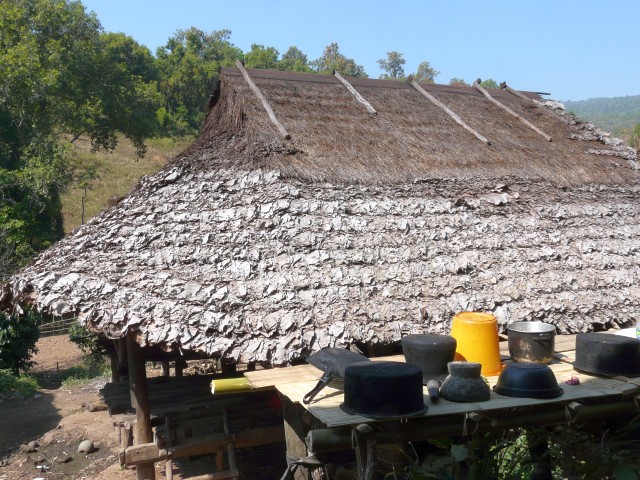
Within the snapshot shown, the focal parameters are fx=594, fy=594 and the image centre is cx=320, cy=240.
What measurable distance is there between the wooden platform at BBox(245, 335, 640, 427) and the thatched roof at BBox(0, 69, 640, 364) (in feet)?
1.58

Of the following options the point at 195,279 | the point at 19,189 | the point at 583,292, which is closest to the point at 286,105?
the point at 195,279

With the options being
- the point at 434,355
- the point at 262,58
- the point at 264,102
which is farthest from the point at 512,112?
the point at 262,58

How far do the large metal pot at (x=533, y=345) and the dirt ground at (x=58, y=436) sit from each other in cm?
462

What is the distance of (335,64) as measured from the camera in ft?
140

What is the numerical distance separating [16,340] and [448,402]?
11.4 meters

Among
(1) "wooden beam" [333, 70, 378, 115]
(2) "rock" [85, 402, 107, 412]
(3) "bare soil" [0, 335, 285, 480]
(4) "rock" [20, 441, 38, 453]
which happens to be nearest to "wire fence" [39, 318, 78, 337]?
(3) "bare soil" [0, 335, 285, 480]

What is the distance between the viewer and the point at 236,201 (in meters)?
5.16

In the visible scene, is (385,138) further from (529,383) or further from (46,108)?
(46,108)

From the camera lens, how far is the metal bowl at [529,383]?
302 cm

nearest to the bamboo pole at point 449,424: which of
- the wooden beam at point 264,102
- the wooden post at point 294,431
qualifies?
the wooden post at point 294,431

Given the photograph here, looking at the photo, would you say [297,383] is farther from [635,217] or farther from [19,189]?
[19,189]

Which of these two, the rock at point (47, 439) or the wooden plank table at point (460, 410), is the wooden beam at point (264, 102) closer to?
the wooden plank table at point (460, 410)

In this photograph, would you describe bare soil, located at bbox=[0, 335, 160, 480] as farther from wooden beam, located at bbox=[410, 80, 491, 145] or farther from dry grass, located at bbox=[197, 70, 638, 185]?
wooden beam, located at bbox=[410, 80, 491, 145]

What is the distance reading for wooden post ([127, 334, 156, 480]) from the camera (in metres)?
5.21
